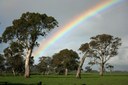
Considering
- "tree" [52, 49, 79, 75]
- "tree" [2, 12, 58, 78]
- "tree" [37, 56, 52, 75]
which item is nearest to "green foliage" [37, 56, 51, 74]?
"tree" [37, 56, 52, 75]

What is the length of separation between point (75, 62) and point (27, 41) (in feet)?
230

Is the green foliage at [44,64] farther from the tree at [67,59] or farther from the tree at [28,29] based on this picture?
the tree at [28,29]

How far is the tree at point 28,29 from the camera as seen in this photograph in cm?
6581

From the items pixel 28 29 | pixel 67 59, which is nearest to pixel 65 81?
pixel 28 29

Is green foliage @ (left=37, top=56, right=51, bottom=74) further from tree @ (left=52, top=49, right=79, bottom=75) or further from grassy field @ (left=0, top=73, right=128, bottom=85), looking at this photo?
grassy field @ (left=0, top=73, right=128, bottom=85)

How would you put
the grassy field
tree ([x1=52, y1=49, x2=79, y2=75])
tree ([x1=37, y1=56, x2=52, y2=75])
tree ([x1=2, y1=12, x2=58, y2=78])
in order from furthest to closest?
tree ([x1=37, y1=56, x2=52, y2=75]) → tree ([x1=52, y1=49, x2=79, y2=75]) → tree ([x1=2, y1=12, x2=58, y2=78]) → the grassy field

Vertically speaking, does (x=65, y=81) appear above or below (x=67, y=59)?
below

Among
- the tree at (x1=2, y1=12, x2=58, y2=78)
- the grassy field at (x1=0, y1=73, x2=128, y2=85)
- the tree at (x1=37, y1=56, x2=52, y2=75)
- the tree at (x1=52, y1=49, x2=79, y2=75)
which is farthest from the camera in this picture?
the tree at (x1=37, y1=56, x2=52, y2=75)

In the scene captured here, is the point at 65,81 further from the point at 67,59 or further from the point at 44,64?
the point at 44,64

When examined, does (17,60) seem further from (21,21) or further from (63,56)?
(21,21)

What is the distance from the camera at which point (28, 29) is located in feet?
219

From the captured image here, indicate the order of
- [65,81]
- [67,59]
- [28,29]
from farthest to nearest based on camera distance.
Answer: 1. [67,59]
2. [28,29]
3. [65,81]

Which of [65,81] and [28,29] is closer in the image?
[65,81]

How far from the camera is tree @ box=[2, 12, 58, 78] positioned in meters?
65.8
